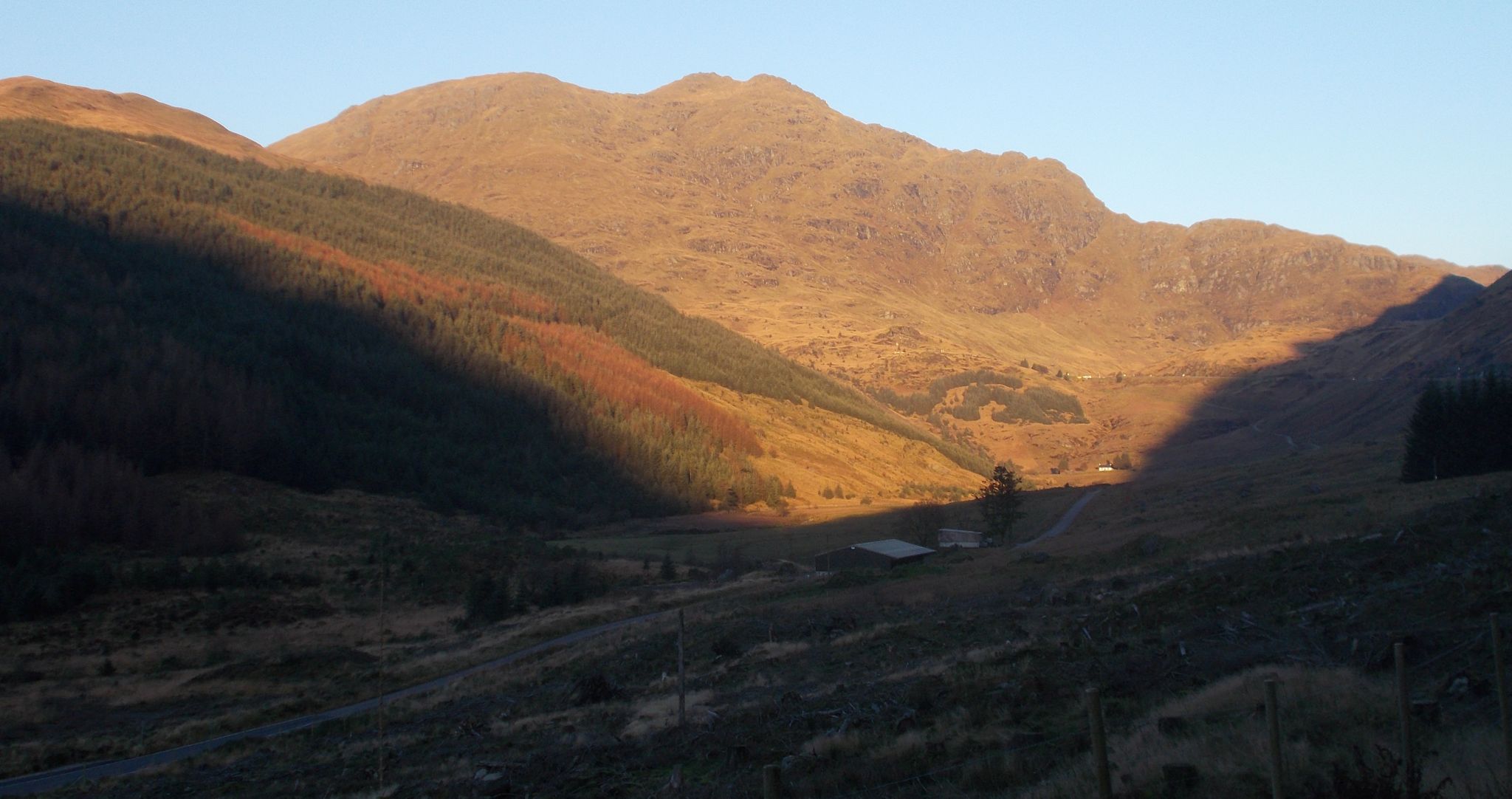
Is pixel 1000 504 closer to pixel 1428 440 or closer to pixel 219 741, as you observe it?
pixel 1428 440

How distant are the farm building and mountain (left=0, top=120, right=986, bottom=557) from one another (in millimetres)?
39639

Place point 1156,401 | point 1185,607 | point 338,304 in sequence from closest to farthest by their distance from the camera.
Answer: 1. point 1185,607
2. point 338,304
3. point 1156,401

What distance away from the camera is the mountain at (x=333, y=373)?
78.7m

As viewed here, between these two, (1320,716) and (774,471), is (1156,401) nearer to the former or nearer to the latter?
(774,471)

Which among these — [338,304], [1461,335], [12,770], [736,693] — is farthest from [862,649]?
[1461,335]

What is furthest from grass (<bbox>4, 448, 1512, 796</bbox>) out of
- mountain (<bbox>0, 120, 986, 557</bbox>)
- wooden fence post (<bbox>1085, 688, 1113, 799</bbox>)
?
mountain (<bbox>0, 120, 986, 557</bbox>)

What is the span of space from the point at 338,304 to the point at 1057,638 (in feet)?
367

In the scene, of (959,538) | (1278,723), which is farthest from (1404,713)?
(959,538)

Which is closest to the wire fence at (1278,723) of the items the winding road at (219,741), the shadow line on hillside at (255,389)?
the winding road at (219,741)

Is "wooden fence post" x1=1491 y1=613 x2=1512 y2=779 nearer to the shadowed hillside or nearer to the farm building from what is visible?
the farm building

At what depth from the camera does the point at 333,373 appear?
10412cm

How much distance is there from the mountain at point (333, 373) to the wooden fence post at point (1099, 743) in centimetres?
6630

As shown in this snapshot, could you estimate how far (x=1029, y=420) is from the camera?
19088cm

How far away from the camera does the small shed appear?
70.1m
